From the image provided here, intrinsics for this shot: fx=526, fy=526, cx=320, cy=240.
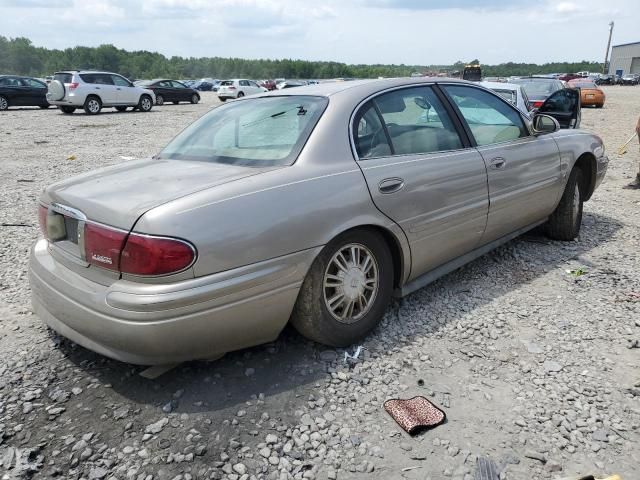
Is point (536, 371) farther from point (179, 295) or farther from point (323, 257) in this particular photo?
point (179, 295)

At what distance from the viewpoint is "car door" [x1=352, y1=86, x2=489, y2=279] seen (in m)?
3.11

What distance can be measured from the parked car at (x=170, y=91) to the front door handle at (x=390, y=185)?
27.0 metres

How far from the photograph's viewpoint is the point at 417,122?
139 inches

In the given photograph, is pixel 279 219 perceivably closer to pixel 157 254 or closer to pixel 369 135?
pixel 157 254

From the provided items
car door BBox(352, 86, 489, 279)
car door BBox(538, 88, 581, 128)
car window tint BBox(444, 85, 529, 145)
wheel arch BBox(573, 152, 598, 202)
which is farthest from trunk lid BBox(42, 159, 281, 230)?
car door BBox(538, 88, 581, 128)

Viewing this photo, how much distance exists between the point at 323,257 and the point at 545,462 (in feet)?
4.56

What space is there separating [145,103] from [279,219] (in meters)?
22.3

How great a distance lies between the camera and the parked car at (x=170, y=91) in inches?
1094

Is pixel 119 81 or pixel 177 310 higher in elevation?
pixel 119 81

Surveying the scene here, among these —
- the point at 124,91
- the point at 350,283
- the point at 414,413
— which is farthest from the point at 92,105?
the point at 414,413

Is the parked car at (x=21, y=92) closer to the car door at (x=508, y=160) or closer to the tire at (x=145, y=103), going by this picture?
the tire at (x=145, y=103)

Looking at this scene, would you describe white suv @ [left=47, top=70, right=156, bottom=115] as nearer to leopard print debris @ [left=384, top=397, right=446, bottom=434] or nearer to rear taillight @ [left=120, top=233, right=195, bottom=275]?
rear taillight @ [left=120, top=233, right=195, bottom=275]

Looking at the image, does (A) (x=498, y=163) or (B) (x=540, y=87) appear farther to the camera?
(B) (x=540, y=87)

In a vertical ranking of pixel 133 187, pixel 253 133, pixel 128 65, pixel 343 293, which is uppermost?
pixel 128 65
